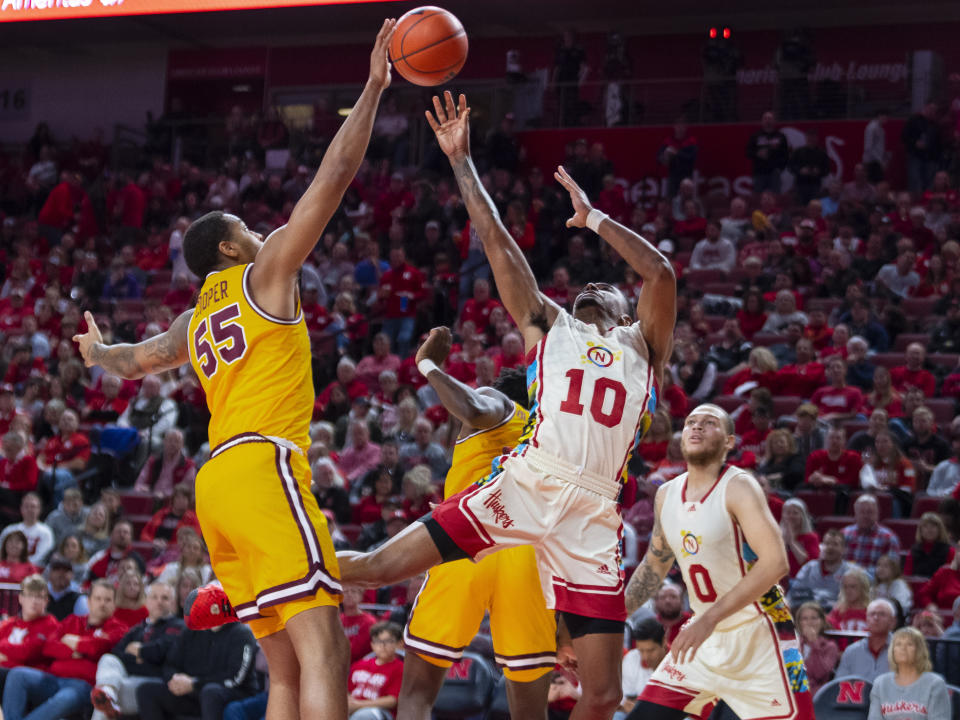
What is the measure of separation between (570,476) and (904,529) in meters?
6.56

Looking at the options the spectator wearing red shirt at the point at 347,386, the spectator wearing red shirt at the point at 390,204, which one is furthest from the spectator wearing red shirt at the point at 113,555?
the spectator wearing red shirt at the point at 390,204

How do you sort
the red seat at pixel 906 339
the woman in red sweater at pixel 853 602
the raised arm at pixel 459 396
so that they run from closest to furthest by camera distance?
the raised arm at pixel 459 396 < the woman in red sweater at pixel 853 602 < the red seat at pixel 906 339

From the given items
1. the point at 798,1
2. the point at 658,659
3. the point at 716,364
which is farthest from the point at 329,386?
the point at 798,1

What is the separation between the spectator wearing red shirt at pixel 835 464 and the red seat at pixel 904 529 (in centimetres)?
48

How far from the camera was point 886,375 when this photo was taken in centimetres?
1185

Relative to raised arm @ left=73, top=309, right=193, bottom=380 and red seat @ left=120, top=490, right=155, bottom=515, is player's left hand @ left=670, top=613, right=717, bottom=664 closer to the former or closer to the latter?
raised arm @ left=73, top=309, right=193, bottom=380

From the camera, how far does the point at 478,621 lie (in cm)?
590

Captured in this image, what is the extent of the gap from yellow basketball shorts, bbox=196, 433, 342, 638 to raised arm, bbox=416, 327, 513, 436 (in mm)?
1181

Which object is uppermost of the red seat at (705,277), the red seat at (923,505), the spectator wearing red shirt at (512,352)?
the red seat at (705,277)

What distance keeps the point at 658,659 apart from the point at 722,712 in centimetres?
51

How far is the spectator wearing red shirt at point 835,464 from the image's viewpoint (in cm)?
1103

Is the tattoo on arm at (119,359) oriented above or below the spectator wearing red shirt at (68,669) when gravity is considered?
above

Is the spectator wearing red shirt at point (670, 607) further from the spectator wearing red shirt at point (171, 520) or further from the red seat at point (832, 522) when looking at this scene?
the spectator wearing red shirt at point (171, 520)

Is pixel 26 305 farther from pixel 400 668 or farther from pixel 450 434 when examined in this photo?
pixel 400 668
